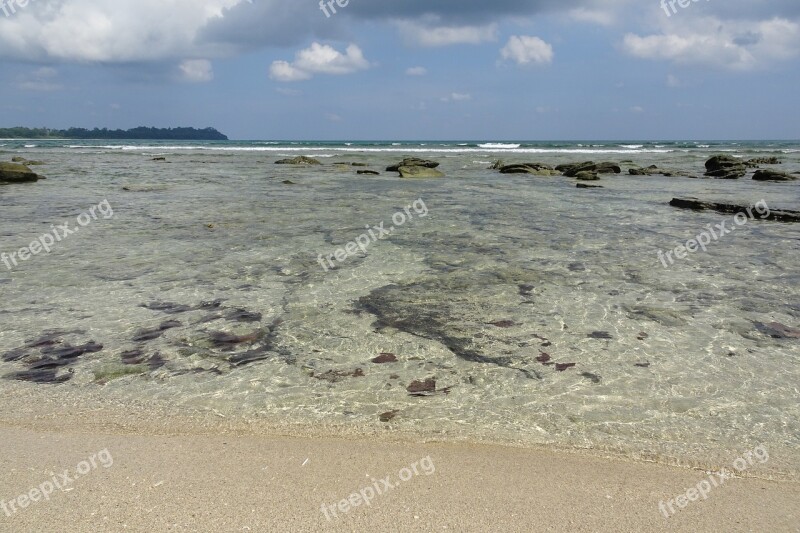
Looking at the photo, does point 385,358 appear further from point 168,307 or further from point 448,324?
point 168,307

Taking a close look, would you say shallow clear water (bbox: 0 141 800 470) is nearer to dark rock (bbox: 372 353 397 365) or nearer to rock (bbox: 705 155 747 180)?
dark rock (bbox: 372 353 397 365)

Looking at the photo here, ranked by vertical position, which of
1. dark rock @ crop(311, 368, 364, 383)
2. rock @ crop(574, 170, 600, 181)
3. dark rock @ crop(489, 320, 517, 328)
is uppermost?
rock @ crop(574, 170, 600, 181)

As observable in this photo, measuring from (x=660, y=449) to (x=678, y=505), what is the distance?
0.64 meters

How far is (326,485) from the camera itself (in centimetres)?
323

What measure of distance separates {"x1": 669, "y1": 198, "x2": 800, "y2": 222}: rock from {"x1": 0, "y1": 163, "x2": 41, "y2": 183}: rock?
24.9m

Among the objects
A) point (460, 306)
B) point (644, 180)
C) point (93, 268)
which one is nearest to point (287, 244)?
point (93, 268)

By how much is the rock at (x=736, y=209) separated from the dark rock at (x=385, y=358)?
12.9 metres

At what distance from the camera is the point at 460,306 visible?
677 cm

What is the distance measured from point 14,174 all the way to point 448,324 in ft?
76.6

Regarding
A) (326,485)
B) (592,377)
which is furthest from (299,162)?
(326,485)

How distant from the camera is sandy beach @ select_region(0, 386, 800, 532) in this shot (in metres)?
2.91

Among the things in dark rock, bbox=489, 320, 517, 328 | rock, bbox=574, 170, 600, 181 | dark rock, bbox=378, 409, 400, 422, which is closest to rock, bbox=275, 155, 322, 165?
rock, bbox=574, 170, 600, 181

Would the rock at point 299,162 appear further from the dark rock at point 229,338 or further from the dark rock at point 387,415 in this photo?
the dark rock at point 387,415

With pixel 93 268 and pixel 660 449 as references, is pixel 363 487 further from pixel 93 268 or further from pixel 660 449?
pixel 93 268
